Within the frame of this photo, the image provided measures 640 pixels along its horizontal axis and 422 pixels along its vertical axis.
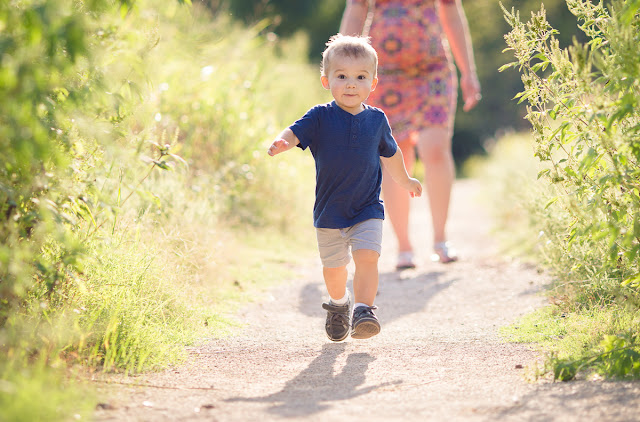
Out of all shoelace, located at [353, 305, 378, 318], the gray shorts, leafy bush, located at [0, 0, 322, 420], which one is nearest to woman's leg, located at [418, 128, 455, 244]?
leafy bush, located at [0, 0, 322, 420]

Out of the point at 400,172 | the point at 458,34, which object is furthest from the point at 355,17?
the point at 400,172

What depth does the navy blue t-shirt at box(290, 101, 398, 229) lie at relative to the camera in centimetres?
330

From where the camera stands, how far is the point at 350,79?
335 cm

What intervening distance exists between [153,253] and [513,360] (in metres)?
1.70

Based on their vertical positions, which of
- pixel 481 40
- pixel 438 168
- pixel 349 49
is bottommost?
pixel 438 168

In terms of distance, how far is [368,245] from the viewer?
3.23 meters

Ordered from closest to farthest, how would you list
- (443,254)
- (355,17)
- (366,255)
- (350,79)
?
(366,255), (350,79), (355,17), (443,254)

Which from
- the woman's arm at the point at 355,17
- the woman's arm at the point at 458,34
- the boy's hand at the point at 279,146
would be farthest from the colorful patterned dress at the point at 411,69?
the boy's hand at the point at 279,146

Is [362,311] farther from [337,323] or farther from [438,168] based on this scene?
[438,168]

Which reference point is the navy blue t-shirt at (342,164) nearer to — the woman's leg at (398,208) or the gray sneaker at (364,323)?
the gray sneaker at (364,323)

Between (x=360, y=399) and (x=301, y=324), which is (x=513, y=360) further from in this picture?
(x=301, y=324)

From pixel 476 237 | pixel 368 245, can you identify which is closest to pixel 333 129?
pixel 368 245

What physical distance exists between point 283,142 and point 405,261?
2303mm

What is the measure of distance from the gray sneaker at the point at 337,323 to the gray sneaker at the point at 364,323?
0.14 meters
